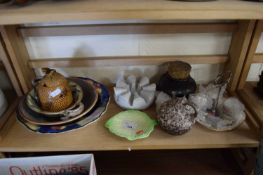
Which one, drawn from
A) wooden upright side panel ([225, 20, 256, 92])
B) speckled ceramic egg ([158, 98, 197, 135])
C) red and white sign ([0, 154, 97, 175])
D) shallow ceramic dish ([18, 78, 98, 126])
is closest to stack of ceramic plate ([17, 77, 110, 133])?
shallow ceramic dish ([18, 78, 98, 126])

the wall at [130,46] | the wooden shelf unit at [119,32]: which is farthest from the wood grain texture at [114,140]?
the wall at [130,46]

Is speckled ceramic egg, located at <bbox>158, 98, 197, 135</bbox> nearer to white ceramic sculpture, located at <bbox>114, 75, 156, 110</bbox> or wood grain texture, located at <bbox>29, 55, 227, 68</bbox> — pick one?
white ceramic sculpture, located at <bbox>114, 75, 156, 110</bbox>

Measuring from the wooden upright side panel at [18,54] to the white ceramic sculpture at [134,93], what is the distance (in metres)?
0.37

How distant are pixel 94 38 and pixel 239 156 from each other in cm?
75

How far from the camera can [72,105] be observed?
2.56 ft

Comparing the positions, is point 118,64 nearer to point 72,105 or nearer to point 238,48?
point 72,105

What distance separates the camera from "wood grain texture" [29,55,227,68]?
35.6 inches

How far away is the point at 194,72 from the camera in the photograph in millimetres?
978

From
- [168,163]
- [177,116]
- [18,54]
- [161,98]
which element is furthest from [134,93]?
[18,54]

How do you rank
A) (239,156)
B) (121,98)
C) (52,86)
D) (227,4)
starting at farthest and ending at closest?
(239,156) < (121,98) < (52,86) < (227,4)

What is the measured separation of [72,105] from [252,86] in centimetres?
73

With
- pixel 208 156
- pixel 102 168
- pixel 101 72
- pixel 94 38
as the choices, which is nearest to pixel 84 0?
pixel 94 38

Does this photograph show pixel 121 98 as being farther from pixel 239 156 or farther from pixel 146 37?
pixel 239 156

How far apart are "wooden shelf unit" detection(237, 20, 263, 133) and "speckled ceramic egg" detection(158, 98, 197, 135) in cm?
24
